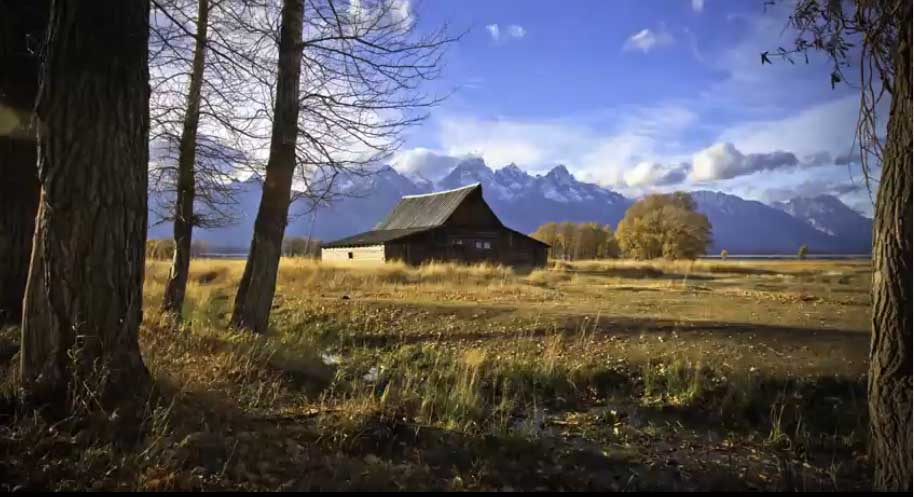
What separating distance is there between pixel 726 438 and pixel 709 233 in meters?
59.4

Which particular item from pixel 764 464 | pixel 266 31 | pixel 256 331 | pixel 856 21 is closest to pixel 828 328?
pixel 764 464

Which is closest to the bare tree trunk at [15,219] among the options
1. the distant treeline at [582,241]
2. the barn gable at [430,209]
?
the barn gable at [430,209]

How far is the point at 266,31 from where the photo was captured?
313 inches

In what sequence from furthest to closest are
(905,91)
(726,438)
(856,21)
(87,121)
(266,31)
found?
(266,31), (726,438), (856,21), (87,121), (905,91)

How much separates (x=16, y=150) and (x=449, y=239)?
1118 inches

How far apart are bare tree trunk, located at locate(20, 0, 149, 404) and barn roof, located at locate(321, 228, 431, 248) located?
28560mm

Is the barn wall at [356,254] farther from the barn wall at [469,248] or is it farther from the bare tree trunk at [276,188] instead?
the bare tree trunk at [276,188]

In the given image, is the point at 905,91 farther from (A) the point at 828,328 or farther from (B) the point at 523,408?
(A) the point at 828,328

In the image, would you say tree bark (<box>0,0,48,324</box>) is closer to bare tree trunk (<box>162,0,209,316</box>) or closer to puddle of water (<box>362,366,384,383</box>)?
bare tree trunk (<box>162,0,209,316</box>)

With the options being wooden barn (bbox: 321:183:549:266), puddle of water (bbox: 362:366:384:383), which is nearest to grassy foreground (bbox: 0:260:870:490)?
puddle of water (bbox: 362:366:384:383)

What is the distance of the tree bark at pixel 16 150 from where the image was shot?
646cm

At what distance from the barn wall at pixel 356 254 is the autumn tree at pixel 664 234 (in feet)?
104

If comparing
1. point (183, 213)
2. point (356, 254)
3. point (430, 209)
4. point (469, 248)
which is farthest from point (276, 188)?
point (356, 254)

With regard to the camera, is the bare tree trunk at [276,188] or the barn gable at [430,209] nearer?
the bare tree trunk at [276,188]
